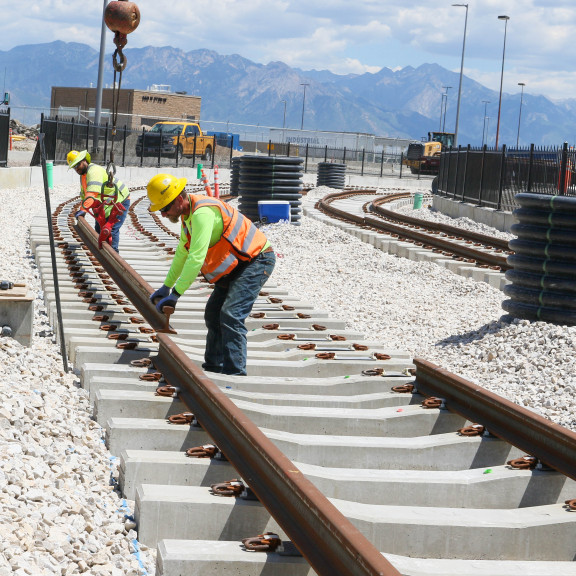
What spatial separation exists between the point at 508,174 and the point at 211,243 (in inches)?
788

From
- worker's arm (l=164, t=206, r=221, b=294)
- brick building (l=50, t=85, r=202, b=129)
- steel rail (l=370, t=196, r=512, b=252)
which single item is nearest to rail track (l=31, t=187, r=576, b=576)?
worker's arm (l=164, t=206, r=221, b=294)

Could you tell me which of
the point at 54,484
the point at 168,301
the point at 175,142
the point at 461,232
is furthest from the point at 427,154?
the point at 54,484

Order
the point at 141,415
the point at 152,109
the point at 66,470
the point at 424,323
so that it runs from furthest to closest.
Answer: the point at 152,109, the point at 424,323, the point at 141,415, the point at 66,470

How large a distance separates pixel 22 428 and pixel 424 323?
6.07 metres

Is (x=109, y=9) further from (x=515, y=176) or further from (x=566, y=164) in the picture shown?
(x=515, y=176)

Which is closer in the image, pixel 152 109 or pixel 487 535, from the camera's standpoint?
pixel 487 535

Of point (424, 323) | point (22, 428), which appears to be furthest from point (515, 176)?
point (22, 428)

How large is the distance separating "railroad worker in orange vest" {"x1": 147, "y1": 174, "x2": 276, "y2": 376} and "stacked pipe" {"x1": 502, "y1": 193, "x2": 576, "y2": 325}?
10.6ft

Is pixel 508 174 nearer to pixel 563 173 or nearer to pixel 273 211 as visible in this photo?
pixel 563 173

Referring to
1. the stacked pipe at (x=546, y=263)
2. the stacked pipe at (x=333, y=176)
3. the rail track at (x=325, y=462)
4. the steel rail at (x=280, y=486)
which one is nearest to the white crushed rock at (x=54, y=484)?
the rail track at (x=325, y=462)

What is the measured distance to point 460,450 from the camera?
512 cm

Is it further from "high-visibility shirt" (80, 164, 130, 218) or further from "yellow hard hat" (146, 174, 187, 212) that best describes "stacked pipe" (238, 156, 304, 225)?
"yellow hard hat" (146, 174, 187, 212)

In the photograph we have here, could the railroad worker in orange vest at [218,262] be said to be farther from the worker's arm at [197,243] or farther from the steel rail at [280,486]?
the steel rail at [280,486]

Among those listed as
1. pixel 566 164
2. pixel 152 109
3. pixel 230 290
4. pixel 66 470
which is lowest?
pixel 66 470
